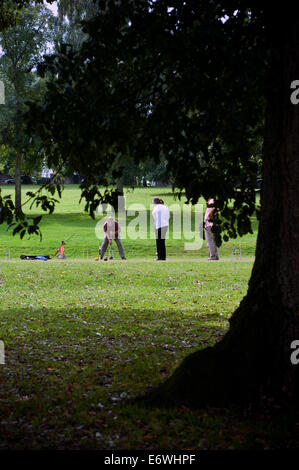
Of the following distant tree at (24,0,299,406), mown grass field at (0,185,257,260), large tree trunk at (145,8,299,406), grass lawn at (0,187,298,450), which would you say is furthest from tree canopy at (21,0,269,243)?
mown grass field at (0,185,257,260)

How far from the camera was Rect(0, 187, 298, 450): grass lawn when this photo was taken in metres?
4.86

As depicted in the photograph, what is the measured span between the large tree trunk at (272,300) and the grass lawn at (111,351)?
27 cm

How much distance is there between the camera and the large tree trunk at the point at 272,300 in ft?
17.1

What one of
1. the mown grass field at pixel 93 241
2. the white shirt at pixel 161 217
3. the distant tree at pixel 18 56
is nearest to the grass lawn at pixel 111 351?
the white shirt at pixel 161 217

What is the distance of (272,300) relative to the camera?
535 cm

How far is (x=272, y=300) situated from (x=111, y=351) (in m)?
3.09

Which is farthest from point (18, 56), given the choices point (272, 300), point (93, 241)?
point (272, 300)

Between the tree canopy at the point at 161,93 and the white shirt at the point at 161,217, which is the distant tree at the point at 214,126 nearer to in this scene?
the tree canopy at the point at 161,93

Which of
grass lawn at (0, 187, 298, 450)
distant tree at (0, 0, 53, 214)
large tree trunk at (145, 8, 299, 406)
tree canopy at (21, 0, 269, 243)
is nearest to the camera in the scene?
grass lawn at (0, 187, 298, 450)

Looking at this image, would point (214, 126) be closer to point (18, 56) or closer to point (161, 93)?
point (161, 93)

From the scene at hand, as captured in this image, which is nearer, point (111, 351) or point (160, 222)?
point (111, 351)

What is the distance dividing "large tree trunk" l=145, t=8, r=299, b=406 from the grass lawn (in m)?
0.27

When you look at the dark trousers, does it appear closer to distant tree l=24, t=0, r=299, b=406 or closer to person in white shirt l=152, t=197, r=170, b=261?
person in white shirt l=152, t=197, r=170, b=261

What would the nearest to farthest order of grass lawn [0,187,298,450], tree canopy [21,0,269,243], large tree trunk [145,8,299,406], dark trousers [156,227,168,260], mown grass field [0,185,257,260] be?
grass lawn [0,187,298,450] < large tree trunk [145,8,299,406] < tree canopy [21,0,269,243] < dark trousers [156,227,168,260] < mown grass field [0,185,257,260]
